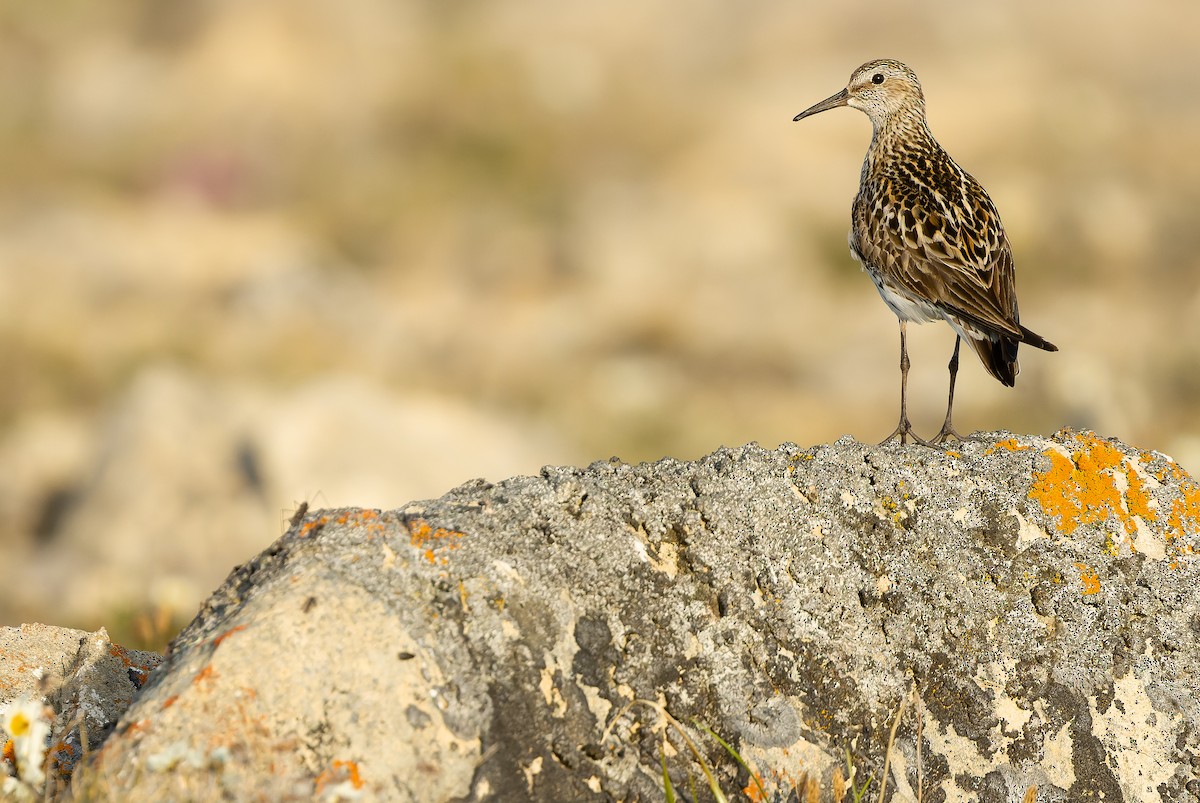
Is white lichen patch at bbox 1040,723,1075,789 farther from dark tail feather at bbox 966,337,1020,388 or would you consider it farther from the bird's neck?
the bird's neck

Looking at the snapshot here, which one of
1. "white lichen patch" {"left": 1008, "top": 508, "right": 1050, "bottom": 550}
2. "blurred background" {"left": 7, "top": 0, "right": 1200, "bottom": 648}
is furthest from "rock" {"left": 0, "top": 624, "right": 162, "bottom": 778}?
"white lichen patch" {"left": 1008, "top": 508, "right": 1050, "bottom": 550}

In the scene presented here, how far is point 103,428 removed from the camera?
14961 millimetres

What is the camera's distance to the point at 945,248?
6.42 m

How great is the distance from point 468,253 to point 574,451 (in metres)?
7.23

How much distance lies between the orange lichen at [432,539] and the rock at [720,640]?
1 centimetres

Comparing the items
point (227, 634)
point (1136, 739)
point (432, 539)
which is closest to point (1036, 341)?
point (1136, 739)

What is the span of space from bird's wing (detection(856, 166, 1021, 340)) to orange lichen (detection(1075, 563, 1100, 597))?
5.38ft

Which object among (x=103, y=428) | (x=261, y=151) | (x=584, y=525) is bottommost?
(x=584, y=525)

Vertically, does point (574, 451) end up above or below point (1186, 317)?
below

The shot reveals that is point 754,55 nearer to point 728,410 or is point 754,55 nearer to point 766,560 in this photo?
point 728,410

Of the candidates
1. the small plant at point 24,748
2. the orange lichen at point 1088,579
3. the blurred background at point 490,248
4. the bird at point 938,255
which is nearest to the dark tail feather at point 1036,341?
the bird at point 938,255

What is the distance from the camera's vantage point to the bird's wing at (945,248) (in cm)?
623

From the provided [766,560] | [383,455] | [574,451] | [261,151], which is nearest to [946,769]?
[766,560]

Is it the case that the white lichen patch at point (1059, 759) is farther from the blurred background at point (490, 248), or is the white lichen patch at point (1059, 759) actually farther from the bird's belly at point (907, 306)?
the blurred background at point (490, 248)
